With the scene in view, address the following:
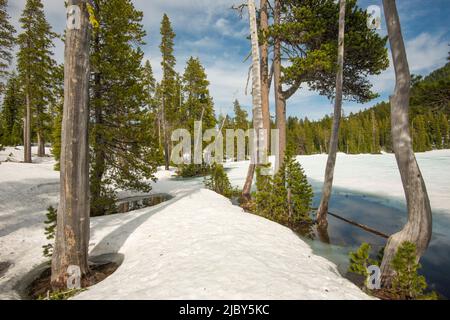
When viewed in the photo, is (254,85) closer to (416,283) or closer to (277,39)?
(277,39)

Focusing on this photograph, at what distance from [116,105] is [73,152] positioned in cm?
686

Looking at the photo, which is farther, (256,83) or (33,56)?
(33,56)

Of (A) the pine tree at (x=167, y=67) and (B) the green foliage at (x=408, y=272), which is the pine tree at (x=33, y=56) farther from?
(B) the green foliage at (x=408, y=272)

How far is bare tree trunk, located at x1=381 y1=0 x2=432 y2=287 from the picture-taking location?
4.30 m

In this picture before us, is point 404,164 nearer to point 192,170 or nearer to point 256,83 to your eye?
point 256,83

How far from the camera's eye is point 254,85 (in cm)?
1039

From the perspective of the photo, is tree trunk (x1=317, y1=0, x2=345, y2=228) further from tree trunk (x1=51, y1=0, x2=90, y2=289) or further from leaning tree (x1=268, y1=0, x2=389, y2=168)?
tree trunk (x1=51, y1=0, x2=90, y2=289)

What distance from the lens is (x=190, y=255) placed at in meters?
4.71

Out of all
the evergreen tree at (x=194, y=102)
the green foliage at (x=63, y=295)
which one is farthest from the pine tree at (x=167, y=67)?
the green foliage at (x=63, y=295)

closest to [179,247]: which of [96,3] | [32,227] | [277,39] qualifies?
[32,227]

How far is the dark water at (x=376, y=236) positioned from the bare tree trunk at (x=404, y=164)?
1.38 metres

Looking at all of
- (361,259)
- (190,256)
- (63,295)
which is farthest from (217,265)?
(63,295)

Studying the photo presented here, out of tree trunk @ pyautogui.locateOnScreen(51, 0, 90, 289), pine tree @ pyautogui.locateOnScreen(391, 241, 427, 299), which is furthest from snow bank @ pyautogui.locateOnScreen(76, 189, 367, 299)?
tree trunk @ pyautogui.locateOnScreen(51, 0, 90, 289)

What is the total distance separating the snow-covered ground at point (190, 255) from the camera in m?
3.32
